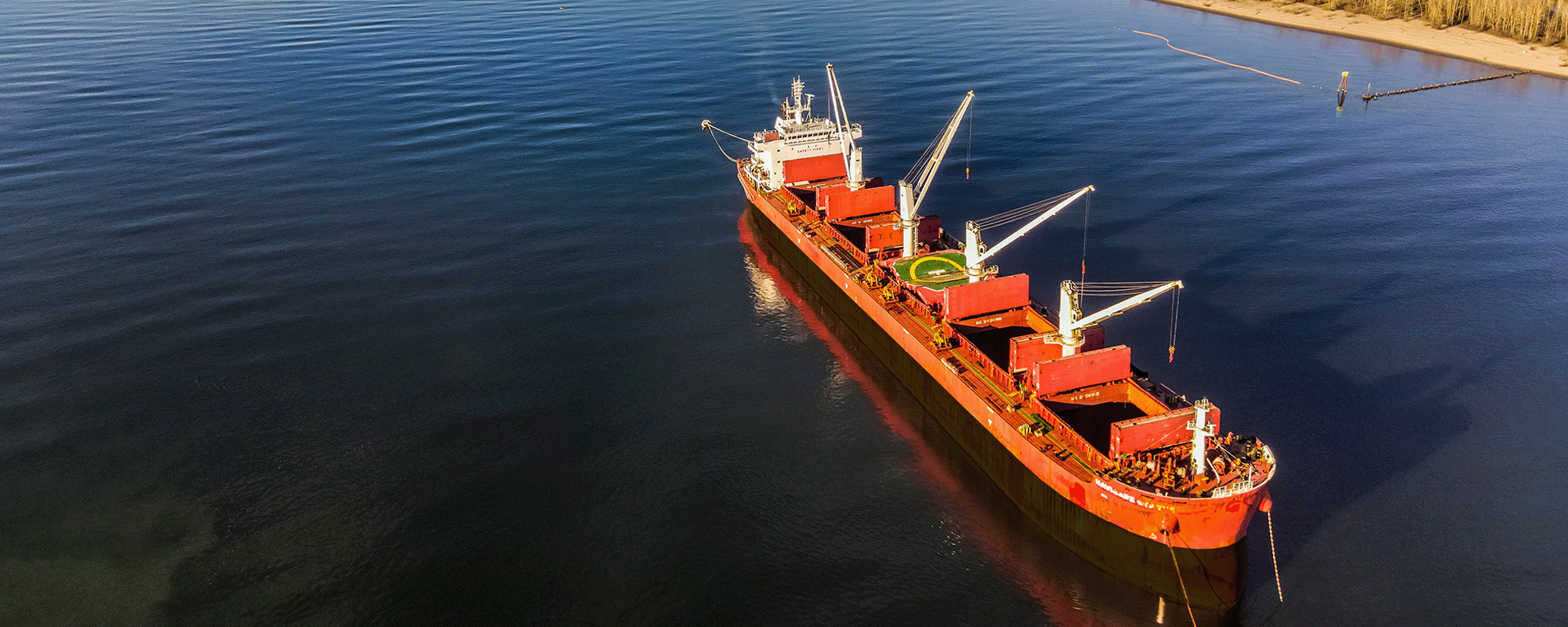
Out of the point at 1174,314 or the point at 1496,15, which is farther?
the point at 1496,15

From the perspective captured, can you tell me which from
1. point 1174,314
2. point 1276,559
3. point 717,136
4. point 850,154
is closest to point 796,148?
point 850,154

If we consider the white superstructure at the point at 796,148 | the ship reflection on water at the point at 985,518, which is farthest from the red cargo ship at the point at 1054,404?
the white superstructure at the point at 796,148

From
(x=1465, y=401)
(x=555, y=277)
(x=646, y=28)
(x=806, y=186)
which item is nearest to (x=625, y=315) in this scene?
(x=555, y=277)

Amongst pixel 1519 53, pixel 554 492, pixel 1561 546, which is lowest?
pixel 1561 546

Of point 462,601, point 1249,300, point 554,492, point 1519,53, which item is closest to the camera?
point 462,601

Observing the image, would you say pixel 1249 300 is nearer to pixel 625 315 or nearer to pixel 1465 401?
pixel 1465 401

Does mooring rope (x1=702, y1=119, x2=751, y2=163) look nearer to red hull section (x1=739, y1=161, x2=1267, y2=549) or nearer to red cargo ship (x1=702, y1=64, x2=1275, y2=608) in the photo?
red cargo ship (x1=702, y1=64, x2=1275, y2=608)

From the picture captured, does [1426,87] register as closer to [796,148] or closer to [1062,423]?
[796,148]

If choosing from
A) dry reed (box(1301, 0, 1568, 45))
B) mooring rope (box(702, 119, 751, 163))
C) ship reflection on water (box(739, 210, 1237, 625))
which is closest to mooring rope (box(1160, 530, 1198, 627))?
ship reflection on water (box(739, 210, 1237, 625))
